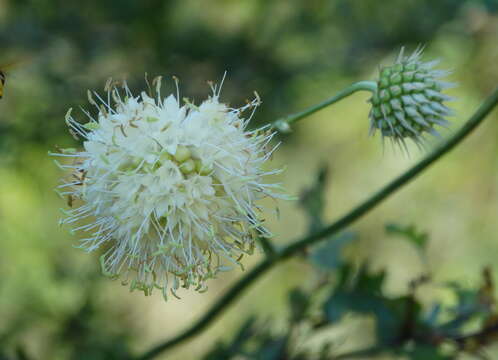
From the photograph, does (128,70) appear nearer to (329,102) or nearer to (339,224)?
(339,224)

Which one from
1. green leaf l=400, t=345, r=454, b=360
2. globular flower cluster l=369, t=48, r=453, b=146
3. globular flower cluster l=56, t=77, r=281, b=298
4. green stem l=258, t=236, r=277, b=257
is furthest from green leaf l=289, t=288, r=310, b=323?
globular flower cluster l=369, t=48, r=453, b=146

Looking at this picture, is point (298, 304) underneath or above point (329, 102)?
underneath

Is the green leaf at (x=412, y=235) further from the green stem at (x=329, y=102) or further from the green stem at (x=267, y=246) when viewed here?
the green stem at (x=329, y=102)

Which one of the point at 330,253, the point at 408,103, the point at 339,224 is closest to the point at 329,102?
the point at 408,103

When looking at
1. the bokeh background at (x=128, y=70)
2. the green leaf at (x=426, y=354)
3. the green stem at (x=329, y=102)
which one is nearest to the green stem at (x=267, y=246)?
the green stem at (x=329, y=102)

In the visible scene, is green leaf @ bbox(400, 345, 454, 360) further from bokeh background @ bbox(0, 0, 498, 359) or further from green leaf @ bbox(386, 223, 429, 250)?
bokeh background @ bbox(0, 0, 498, 359)

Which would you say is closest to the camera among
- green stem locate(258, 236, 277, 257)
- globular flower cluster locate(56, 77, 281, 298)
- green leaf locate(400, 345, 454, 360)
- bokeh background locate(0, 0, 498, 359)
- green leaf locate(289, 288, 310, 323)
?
globular flower cluster locate(56, 77, 281, 298)
